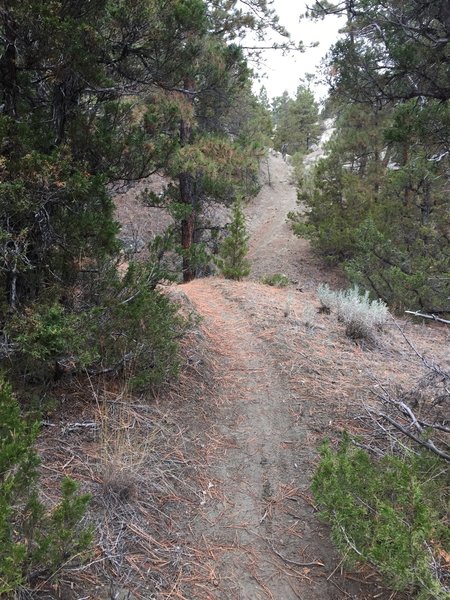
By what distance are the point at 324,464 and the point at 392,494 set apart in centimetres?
50

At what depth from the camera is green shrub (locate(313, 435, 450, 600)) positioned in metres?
1.94

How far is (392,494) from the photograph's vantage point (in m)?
2.52

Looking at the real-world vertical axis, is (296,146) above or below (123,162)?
above

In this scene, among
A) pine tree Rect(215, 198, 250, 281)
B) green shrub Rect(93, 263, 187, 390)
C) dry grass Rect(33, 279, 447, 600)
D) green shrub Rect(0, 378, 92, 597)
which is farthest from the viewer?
pine tree Rect(215, 198, 250, 281)

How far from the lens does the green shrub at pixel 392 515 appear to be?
194 cm

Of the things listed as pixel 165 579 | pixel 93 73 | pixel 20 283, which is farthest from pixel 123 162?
pixel 165 579

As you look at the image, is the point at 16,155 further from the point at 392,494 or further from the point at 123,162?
the point at 392,494

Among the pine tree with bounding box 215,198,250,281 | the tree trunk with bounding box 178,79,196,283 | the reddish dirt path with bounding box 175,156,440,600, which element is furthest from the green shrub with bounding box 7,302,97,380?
the pine tree with bounding box 215,198,250,281

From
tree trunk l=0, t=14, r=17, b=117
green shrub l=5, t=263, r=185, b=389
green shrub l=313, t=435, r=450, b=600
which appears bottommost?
green shrub l=313, t=435, r=450, b=600

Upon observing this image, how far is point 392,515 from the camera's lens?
2.01 meters

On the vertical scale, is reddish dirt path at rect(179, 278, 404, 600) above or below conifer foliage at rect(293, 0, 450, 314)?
below

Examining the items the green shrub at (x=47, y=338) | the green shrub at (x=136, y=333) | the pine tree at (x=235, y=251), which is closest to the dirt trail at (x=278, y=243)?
the pine tree at (x=235, y=251)

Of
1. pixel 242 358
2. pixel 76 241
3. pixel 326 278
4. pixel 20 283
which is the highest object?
pixel 76 241

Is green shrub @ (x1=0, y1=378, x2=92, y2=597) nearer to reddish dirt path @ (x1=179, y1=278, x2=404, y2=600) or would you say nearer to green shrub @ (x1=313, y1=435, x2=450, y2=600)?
reddish dirt path @ (x1=179, y1=278, x2=404, y2=600)
